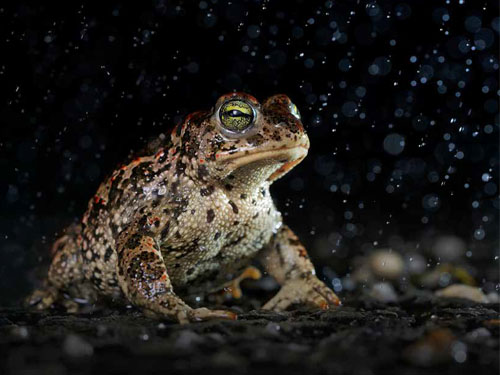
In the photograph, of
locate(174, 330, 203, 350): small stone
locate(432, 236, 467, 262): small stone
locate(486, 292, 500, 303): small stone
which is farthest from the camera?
locate(432, 236, 467, 262): small stone

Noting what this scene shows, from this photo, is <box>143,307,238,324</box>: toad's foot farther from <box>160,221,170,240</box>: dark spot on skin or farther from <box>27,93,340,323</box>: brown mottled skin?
<box>160,221,170,240</box>: dark spot on skin

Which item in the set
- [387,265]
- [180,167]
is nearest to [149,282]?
[180,167]

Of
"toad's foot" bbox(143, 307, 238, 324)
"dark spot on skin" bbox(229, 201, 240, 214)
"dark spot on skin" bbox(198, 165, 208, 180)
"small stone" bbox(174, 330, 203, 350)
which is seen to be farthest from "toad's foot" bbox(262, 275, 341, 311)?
"small stone" bbox(174, 330, 203, 350)

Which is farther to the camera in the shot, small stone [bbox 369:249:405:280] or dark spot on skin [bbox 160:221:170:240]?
small stone [bbox 369:249:405:280]

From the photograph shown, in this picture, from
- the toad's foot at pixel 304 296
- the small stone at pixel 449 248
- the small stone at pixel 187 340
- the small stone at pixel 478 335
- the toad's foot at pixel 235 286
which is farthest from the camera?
the small stone at pixel 449 248

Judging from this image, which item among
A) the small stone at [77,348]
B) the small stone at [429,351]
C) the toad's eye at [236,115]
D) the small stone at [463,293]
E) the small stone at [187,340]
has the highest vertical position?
the toad's eye at [236,115]

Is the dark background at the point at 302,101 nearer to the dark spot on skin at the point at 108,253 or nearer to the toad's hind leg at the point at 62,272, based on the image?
the toad's hind leg at the point at 62,272

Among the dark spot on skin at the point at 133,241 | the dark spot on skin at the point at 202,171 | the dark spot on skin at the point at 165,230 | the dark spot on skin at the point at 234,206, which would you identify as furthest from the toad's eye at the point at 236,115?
the dark spot on skin at the point at 133,241
